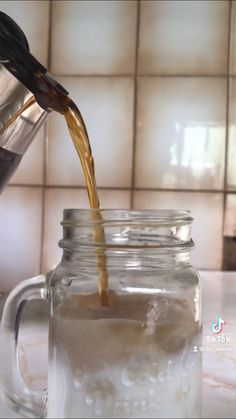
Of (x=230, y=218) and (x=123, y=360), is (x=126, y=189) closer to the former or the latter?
(x=230, y=218)

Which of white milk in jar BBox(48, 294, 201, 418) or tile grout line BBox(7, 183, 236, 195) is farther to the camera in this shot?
tile grout line BBox(7, 183, 236, 195)

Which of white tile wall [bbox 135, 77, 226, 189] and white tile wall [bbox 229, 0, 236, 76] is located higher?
white tile wall [bbox 229, 0, 236, 76]

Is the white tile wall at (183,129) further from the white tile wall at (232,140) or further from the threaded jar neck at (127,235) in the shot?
the threaded jar neck at (127,235)

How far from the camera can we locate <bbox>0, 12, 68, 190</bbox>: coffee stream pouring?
40 centimetres

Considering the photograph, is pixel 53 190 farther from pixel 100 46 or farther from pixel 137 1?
pixel 137 1

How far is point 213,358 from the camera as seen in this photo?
0.52 m

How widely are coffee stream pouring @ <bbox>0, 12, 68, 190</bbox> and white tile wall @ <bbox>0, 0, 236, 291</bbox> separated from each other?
51 cm

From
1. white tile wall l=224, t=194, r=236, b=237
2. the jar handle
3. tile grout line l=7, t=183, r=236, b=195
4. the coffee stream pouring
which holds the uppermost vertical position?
the coffee stream pouring

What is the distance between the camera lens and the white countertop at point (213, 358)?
1.28 feet

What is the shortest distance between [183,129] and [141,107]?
10cm

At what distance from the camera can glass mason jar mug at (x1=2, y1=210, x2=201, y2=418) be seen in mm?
307

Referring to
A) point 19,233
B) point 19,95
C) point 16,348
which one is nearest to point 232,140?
point 19,233

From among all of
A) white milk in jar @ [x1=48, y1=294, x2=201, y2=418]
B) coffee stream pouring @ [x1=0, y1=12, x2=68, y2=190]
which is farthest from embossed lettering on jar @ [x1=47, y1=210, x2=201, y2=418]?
coffee stream pouring @ [x1=0, y1=12, x2=68, y2=190]

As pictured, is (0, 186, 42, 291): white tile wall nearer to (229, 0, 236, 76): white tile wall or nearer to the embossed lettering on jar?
(229, 0, 236, 76): white tile wall
